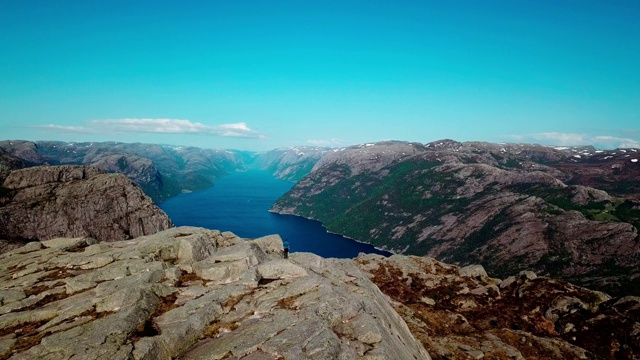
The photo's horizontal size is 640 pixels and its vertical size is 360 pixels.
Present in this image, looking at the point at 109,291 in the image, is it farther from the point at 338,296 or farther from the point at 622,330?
the point at 622,330

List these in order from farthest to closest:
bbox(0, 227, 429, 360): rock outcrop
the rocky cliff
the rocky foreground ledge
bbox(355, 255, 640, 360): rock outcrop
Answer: the rocky cliff
bbox(355, 255, 640, 360): rock outcrop
the rocky foreground ledge
bbox(0, 227, 429, 360): rock outcrop

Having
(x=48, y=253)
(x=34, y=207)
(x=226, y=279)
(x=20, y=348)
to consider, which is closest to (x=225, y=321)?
(x=226, y=279)

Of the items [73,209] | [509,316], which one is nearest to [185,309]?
[509,316]

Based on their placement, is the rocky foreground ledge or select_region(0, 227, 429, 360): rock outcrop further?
the rocky foreground ledge

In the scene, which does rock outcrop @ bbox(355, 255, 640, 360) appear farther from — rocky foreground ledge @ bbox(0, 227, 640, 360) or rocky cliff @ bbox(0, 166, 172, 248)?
rocky cliff @ bbox(0, 166, 172, 248)

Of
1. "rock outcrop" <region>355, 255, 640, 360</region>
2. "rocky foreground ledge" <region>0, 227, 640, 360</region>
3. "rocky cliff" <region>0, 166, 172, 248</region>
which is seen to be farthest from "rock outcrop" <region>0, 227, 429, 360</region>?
"rocky cliff" <region>0, 166, 172, 248</region>

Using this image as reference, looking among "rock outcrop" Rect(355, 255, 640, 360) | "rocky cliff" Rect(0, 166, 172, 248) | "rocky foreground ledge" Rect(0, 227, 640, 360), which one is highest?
"rocky foreground ledge" Rect(0, 227, 640, 360)

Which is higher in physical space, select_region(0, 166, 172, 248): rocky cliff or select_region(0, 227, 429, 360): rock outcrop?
select_region(0, 227, 429, 360): rock outcrop
